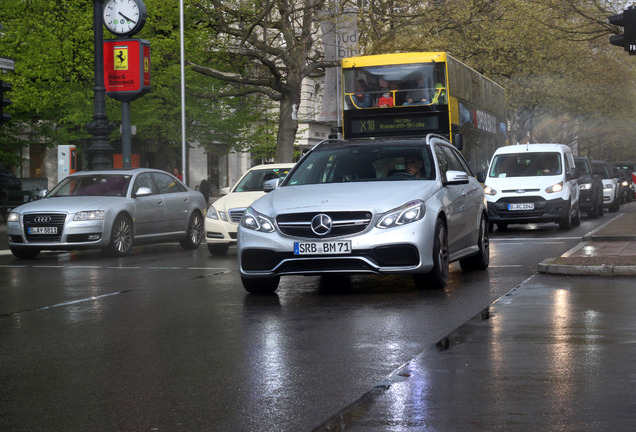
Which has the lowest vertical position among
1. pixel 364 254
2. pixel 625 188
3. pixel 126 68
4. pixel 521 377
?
pixel 521 377

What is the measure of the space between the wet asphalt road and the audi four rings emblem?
0.68 meters

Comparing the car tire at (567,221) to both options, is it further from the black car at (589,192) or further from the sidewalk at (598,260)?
the sidewalk at (598,260)

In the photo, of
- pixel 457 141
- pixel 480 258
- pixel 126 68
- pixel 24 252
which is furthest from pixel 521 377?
pixel 126 68

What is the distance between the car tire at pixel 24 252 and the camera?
1848 centimetres

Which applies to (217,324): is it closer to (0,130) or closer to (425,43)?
(425,43)

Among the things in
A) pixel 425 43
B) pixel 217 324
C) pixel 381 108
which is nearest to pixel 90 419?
pixel 217 324

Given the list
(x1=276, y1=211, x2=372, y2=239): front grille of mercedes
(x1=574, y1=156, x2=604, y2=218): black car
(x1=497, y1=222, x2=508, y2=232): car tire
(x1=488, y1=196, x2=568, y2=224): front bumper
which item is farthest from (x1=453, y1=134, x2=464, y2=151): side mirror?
(x1=276, y1=211, x2=372, y2=239): front grille of mercedes

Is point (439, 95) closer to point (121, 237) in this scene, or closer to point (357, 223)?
point (121, 237)

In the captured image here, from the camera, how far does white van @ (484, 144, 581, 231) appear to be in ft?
80.6

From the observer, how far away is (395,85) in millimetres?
26031

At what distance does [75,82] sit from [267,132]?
59.4ft

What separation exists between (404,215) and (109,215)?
8.59m

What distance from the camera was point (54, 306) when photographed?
10984mm

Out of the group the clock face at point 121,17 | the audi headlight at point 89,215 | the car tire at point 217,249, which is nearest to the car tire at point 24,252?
the audi headlight at point 89,215
